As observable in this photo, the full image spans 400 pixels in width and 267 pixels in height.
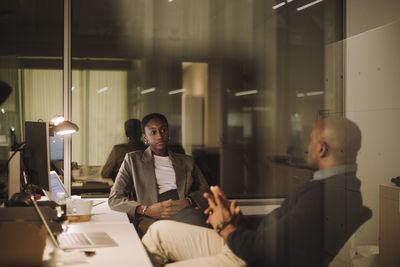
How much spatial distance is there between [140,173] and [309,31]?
1627 mm

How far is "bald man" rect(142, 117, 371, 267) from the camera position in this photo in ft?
6.44

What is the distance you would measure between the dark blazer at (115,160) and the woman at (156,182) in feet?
0.89

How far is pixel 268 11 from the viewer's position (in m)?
3.45

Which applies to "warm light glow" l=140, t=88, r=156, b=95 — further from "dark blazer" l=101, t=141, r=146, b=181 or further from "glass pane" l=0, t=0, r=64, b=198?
"glass pane" l=0, t=0, r=64, b=198

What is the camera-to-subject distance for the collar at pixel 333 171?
6.64 ft

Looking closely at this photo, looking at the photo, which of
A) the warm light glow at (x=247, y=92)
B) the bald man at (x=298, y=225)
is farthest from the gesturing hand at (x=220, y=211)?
the warm light glow at (x=247, y=92)

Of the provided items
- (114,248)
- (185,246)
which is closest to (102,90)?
Result: (185,246)

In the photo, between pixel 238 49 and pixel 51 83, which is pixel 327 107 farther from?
pixel 51 83

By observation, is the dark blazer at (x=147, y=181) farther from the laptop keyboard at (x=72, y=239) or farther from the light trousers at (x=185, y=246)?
the laptop keyboard at (x=72, y=239)

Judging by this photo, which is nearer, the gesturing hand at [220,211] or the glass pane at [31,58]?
the gesturing hand at [220,211]

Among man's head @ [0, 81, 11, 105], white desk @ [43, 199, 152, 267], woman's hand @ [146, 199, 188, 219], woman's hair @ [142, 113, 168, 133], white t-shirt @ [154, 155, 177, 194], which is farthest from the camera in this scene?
woman's hair @ [142, 113, 168, 133]

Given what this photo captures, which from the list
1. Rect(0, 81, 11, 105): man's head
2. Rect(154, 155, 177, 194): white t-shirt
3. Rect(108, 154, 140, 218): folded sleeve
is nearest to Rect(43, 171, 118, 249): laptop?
Rect(0, 81, 11, 105): man's head

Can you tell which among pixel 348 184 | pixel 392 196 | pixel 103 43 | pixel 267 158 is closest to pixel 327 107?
pixel 267 158

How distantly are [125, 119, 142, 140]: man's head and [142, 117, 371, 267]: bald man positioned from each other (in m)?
1.31
